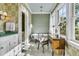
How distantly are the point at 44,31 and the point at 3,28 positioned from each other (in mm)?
7332

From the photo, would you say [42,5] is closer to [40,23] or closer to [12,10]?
[40,23]

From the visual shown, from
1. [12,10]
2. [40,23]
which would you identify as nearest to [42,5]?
[40,23]

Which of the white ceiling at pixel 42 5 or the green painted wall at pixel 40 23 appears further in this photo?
the green painted wall at pixel 40 23

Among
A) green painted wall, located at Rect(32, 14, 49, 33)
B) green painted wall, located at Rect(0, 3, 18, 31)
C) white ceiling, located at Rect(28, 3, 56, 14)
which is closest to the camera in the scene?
green painted wall, located at Rect(0, 3, 18, 31)

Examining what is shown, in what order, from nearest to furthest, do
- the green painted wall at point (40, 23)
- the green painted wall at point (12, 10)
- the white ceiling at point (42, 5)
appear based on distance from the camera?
the green painted wall at point (12, 10), the white ceiling at point (42, 5), the green painted wall at point (40, 23)

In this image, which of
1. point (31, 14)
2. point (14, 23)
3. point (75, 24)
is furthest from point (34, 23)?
point (75, 24)

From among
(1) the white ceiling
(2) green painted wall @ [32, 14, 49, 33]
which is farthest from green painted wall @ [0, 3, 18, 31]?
(2) green painted wall @ [32, 14, 49, 33]

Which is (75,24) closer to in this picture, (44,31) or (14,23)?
(14,23)

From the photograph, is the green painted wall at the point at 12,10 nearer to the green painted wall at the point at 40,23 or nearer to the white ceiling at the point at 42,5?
the white ceiling at the point at 42,5

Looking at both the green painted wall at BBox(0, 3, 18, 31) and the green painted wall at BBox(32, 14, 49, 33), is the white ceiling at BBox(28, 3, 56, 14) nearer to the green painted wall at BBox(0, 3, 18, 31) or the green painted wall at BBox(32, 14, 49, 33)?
the green painted wall at BBox(32, 14, 49, 33)

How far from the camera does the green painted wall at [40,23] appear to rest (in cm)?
1114

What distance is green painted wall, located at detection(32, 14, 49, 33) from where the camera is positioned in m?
11.1

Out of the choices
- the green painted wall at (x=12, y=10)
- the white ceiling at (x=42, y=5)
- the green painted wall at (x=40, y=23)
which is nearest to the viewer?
the green painted wall at (x=12, y=10)

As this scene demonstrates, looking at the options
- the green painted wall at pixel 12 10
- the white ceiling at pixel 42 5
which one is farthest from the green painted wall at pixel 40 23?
the green painted wall at pixel 12 10
